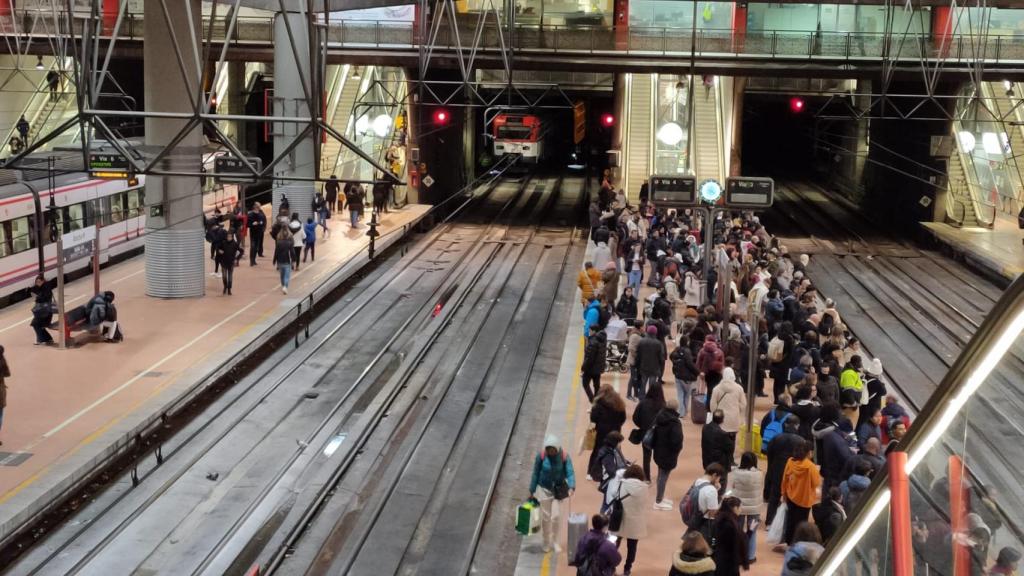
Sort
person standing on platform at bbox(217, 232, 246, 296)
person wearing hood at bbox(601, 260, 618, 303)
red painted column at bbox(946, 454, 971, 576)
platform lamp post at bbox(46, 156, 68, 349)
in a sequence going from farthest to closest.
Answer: person standing on platform at bbox(217, 232, 246, 296)
person wearing hood at bbox(601, 260, 618, 303)
platform lamp post at bbox(46, 156, 68, 349)
red painted column at bbox(946, 454, 971, 576)

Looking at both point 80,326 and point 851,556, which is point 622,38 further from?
point 851,556

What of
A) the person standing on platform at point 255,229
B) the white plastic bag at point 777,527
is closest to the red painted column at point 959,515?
the white plastic bag at point 777,527

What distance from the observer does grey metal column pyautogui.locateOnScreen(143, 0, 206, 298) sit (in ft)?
84.7

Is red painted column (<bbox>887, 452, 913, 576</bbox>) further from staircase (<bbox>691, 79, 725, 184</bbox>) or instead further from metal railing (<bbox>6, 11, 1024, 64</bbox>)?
staircase (<bbox>691, 79, 725, 184</bbox>)

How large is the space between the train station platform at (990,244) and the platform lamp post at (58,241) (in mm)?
20736

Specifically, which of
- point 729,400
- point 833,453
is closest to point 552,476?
point 833,453

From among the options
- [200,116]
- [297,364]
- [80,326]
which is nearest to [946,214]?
[297,364]

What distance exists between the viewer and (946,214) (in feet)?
130

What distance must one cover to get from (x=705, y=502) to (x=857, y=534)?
7.83 m

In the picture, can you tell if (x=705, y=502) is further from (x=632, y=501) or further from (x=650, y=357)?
(x=650, y=357)

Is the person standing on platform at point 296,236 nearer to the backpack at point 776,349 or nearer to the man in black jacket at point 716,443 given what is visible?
the backpack at point 776,349

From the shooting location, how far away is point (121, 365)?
21.4 m

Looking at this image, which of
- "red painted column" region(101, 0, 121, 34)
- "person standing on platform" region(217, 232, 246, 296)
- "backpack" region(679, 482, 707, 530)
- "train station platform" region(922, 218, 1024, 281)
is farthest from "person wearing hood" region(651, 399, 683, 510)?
"red painted column" region(101, 0, 121, 34)

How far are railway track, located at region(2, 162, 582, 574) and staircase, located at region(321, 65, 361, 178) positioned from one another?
43.8 feet
